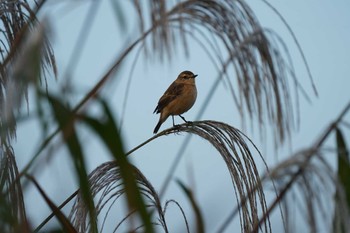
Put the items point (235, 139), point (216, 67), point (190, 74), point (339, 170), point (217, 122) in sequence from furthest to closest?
point (190, 74)
point (217, 122)
point (235, 139)
point (216, 67)
point (339, 170)

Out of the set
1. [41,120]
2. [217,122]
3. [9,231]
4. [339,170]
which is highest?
[217,122]

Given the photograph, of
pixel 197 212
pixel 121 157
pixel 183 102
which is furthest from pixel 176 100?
pixel 121 157

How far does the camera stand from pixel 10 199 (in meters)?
1.95

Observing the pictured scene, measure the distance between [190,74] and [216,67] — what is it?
19.7ft

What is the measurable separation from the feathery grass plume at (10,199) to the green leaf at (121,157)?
0.37 metres

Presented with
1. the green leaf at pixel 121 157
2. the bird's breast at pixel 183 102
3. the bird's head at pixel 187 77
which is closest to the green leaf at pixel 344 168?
the green leaf at pixel 121 157

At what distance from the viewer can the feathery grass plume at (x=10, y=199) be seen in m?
1.48

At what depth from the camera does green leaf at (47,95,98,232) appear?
1.31 m

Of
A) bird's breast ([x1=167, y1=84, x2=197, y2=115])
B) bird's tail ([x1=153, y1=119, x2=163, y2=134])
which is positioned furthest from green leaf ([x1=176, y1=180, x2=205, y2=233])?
bird's tail ([x1=153, y1=119, x2=163, y2=134])

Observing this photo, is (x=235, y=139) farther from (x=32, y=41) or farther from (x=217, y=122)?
(x=32, y=41)

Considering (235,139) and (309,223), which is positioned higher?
(235,139)

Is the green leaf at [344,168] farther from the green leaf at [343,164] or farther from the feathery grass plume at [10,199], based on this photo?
the feathery grass plume at [10,199]

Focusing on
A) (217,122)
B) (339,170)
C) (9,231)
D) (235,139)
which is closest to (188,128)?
(217,122)

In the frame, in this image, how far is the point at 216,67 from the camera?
6.45 feet
